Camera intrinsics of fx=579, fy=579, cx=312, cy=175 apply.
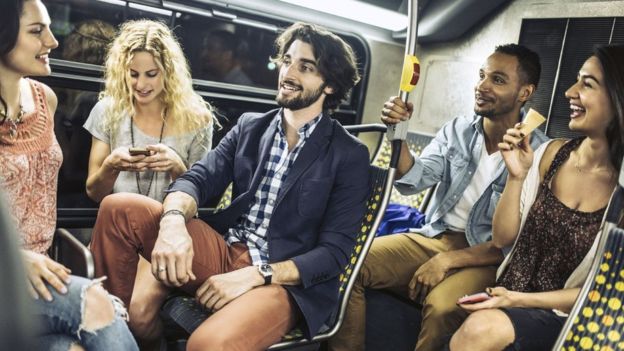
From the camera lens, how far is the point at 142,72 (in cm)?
287

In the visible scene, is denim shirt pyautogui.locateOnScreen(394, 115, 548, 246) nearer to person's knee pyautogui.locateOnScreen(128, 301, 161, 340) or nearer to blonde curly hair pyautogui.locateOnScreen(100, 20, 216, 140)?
blonde curly hair pyautogui.locateOnScreen(100, 20, 216, 140)

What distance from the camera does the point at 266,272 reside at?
2176mm

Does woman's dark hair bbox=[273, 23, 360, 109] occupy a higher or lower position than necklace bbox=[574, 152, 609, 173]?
higher

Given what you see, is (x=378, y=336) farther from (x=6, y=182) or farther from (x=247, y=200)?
(x=6, y=182)

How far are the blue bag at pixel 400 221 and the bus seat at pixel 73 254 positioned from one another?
6.07ft

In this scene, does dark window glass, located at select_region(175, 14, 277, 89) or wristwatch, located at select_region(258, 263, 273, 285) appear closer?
wristwatch, located at select_region(258, 263, 273, 285)

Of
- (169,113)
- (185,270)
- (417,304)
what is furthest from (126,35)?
(417,304)

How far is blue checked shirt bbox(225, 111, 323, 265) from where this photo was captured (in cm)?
243

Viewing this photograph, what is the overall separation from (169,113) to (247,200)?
81 cm

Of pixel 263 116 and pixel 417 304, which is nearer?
pixel 263 116

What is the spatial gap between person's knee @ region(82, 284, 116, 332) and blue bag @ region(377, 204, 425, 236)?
A: 77.4 inches

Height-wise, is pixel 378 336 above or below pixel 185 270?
below

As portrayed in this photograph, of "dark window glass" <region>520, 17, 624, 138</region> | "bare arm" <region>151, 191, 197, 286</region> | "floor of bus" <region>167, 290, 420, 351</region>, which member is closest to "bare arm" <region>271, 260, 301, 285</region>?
"bare arm" <region>151, 191, 197, 286</region>

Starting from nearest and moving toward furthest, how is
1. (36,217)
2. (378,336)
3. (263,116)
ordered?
(36,217), (263,116), (378,336)
